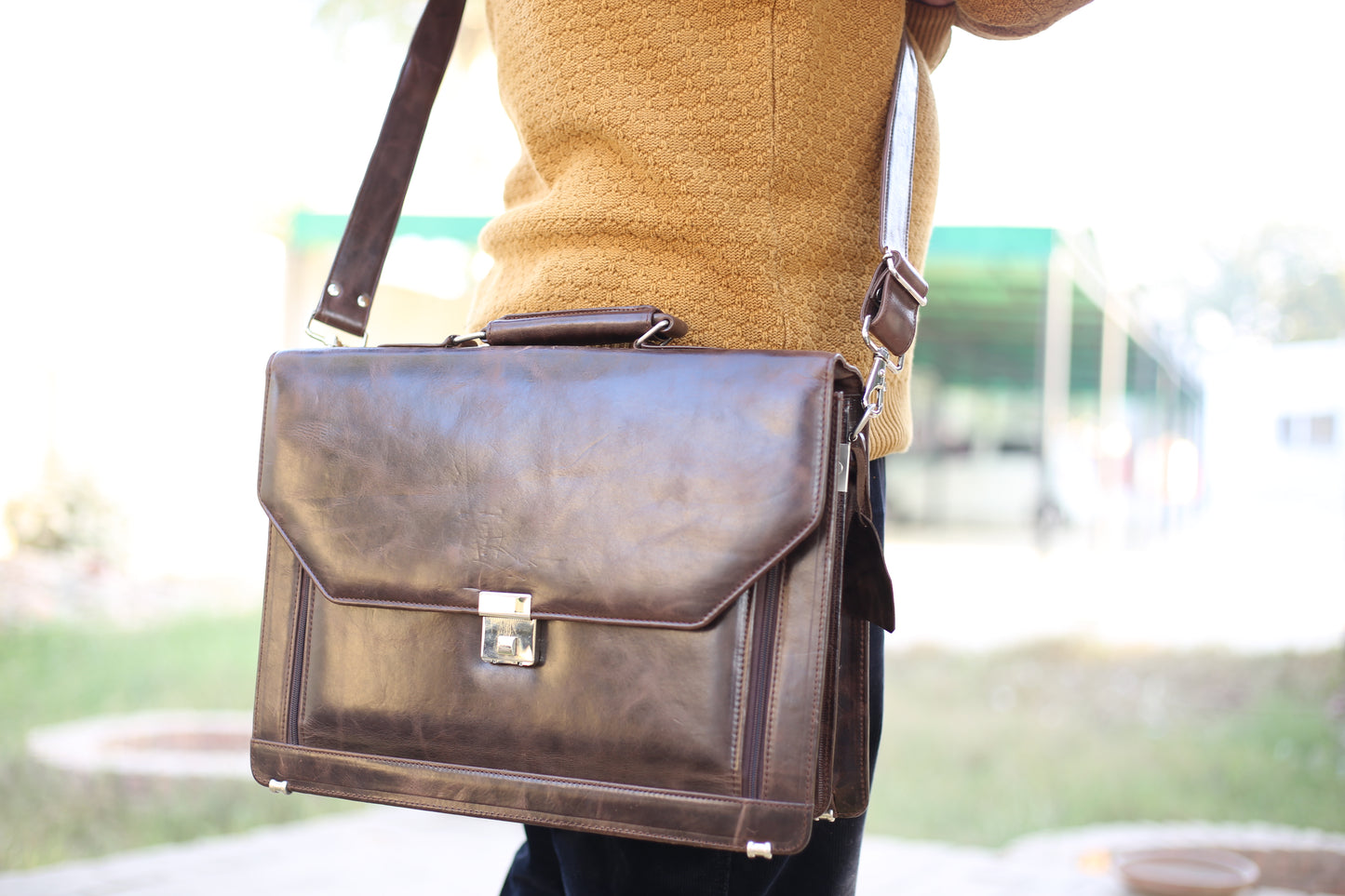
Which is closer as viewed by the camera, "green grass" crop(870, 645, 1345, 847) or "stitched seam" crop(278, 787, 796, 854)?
"stitched seam" crop(278, 787, 796, 854)

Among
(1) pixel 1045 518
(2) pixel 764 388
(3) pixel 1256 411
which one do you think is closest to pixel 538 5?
(2) pixel 764 388

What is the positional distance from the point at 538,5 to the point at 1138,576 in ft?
33.9

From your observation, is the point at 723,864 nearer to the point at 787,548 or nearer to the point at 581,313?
the point at 787,548

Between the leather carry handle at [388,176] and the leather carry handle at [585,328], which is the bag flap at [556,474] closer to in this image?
the leather carry handle at [585,328]

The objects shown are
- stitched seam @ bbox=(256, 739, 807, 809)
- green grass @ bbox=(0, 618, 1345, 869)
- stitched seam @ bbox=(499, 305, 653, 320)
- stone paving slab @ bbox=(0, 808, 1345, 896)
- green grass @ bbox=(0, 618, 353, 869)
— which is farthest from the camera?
green grass @ bbox=(0, 618, 1345, 869)

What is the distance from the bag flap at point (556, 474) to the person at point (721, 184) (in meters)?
0.08

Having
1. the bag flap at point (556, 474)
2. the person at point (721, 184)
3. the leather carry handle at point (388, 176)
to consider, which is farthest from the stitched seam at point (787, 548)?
the leather carry handle at point (388, 176)

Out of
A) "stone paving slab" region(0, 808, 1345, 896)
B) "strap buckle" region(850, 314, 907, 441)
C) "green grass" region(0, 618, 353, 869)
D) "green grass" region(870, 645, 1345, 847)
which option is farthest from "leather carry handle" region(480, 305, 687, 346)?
"green grass" region(870, 645, 1345, 847)

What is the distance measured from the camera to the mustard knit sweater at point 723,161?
993 millimetres

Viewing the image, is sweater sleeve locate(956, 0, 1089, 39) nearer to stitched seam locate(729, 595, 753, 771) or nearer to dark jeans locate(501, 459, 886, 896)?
dark jeans locate(501, 459, 886, 896)

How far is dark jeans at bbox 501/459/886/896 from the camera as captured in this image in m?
1.04

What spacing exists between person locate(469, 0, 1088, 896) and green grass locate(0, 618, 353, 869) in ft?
9.24

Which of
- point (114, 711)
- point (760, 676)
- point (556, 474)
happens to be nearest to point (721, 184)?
point (556, 474)

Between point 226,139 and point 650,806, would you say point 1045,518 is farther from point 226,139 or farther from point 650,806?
point 650,806
